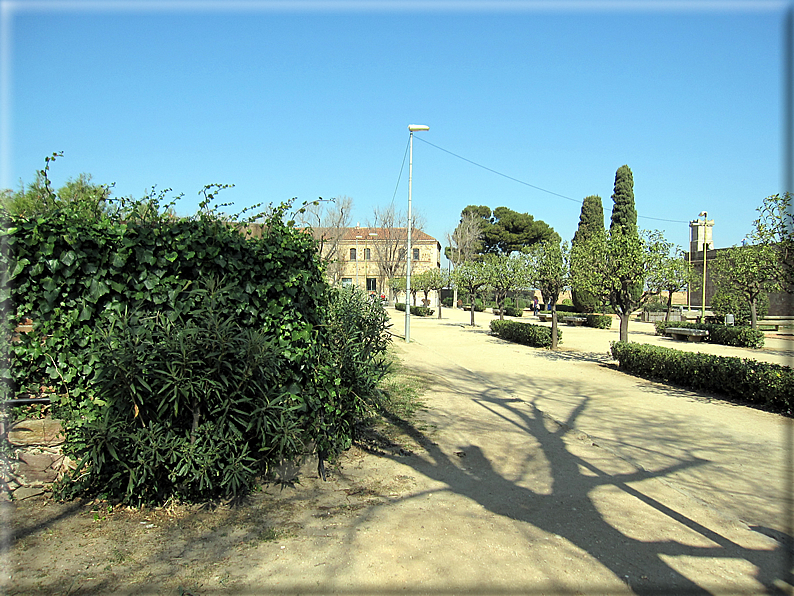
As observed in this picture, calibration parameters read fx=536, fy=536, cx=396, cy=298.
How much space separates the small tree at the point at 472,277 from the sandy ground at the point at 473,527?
2027cm

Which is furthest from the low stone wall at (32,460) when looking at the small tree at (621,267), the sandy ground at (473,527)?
the small tree at (621,267)

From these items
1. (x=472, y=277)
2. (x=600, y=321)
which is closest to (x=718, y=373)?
(x=472, y=277)

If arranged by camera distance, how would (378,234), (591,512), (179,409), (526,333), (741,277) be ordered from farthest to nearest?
(378,234)
(741,277)
(526,333)
(591,512)
(179,409)

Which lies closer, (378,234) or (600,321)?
(600,321)

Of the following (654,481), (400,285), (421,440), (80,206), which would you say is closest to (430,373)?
(421,440)

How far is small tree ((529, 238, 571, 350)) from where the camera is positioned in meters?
17.7

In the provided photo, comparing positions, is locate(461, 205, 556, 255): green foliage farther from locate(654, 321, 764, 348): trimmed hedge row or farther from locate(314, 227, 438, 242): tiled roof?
locate(654, 321, 764, 348): trimmed hedge row

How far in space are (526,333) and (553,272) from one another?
241 centimetres

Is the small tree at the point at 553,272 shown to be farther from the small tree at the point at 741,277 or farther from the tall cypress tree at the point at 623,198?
the tall cypress tree at the point at 623,198

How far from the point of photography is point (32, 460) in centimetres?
396

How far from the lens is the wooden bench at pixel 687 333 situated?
20.8 meters

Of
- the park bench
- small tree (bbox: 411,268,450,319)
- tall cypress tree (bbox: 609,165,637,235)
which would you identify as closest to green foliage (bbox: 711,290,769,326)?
the park bench

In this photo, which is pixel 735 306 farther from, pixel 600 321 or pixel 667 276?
pixel 667 276

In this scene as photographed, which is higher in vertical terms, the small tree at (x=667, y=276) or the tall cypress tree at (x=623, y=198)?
the tall cypress tree at (x=623, y=198)
